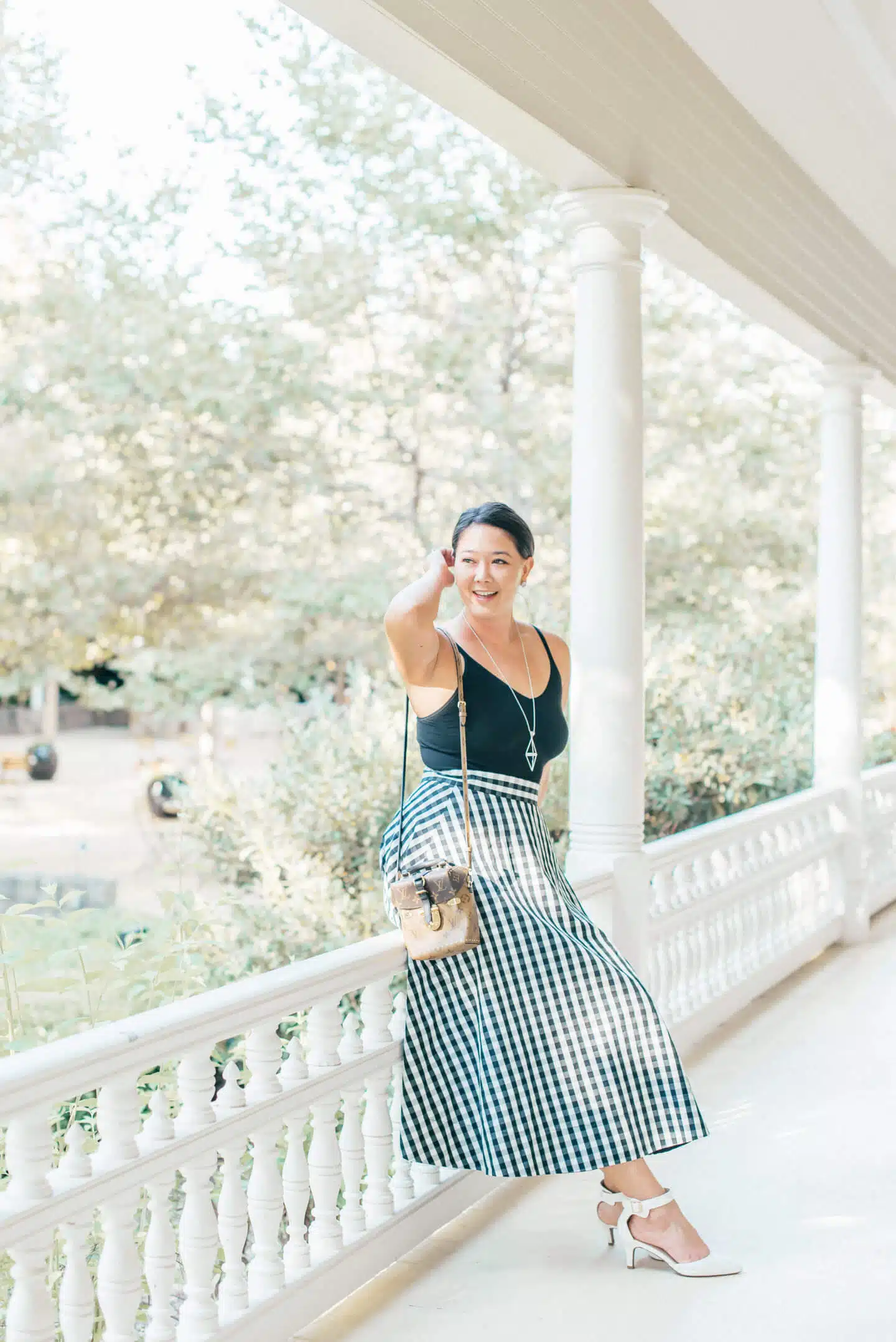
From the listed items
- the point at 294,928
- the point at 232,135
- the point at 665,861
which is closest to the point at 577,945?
the point at 665,861

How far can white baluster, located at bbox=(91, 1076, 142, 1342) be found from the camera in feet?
7.28

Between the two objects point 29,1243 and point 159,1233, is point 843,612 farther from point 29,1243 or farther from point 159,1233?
point 29,1243

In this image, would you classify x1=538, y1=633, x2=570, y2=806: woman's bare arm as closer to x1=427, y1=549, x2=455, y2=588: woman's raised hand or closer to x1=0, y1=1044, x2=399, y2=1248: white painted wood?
x1=427, y1=549, x2=455, y2=588: woman's raised hand

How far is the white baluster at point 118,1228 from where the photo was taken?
7.28ft

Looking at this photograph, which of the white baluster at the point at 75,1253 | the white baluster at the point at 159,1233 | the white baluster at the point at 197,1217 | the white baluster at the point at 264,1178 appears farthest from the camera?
the white baluster at the point at 264,1178

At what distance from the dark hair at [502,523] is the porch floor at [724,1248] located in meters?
1.50

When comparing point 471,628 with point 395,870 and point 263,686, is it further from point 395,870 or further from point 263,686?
point 263,686

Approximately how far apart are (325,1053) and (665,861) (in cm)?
201

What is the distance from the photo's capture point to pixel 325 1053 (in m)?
2.85

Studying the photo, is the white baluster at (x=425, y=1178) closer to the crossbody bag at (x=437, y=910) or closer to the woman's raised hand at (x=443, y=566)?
the crossbody bag at (x=437, y=910)

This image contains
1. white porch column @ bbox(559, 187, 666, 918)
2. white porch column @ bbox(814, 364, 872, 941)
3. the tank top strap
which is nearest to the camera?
the tank top strap

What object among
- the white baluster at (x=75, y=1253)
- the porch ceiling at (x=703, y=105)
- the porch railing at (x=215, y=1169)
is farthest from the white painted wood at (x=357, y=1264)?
the porch ceiling at (x=703, y=105)

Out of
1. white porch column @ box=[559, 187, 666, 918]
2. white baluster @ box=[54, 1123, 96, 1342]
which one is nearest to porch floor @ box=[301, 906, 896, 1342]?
white baluster @ box=[54, 1123, 96, 1342]

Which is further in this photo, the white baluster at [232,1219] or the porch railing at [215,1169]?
the white baluster at [232,1219]
